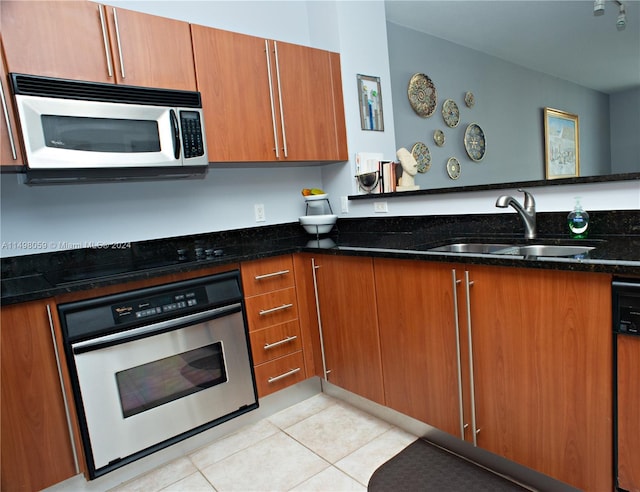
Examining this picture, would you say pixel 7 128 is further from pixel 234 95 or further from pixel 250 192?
pixel 250 192

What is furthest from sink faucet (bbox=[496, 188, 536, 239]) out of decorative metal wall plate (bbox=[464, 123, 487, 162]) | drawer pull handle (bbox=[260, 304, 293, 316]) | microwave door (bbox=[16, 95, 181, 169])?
decorative metal wall plate (bbox=[464, 123, 487, 162])

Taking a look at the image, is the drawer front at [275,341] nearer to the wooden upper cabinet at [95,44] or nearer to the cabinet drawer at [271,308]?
the cabinet drawer at [271,308]

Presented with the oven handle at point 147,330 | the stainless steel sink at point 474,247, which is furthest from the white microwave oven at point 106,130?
the stainless steel sink at point 474,247

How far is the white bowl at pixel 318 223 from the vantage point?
255 cm

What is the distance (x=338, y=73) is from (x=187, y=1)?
0.96 m

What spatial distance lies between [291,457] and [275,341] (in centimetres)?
56

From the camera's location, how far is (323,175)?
9.48ft

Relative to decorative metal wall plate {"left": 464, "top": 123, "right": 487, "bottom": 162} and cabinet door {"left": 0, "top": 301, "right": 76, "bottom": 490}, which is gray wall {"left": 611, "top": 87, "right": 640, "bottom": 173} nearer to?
decorative metal wall plate {"left": 464, "top": 123, "right": 487, "bottom": 162}

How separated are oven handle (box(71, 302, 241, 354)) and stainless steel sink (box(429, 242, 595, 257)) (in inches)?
41.3

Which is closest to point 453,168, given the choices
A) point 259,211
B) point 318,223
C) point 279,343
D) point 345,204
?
point 345,204

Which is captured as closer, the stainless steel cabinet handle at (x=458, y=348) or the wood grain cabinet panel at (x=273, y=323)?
the stainless steel cabinet handle at (x=458, y=348)

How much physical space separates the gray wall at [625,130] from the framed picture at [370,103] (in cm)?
608

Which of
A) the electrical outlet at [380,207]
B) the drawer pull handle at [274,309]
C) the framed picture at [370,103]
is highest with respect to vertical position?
the framed picture at [370,103]

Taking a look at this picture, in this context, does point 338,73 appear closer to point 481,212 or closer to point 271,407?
point 481,212
